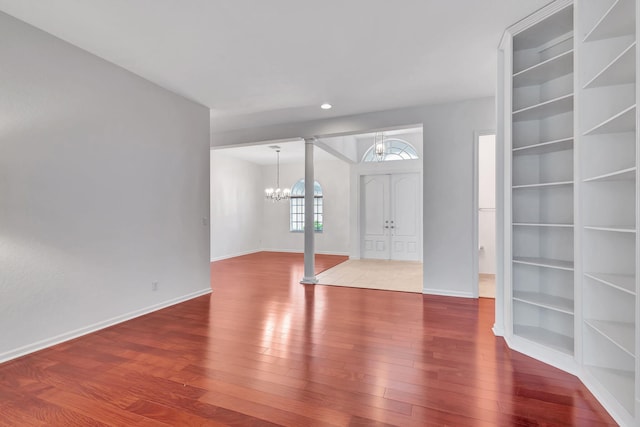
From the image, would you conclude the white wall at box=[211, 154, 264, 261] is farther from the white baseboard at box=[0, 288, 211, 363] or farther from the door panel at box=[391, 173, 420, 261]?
the door panel at box=[391, 173, 420, 261]

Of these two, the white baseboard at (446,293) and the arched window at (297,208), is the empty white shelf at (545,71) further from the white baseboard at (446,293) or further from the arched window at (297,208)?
the arched window at (297,208)


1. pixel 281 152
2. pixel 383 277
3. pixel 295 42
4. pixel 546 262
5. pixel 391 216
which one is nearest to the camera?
pixel 546 262

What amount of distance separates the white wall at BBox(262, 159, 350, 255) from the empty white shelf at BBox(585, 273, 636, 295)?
23.6 ft

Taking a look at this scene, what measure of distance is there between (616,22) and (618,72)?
33cm

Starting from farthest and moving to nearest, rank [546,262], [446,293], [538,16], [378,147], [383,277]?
[378,147], [383,277], [446,293], [546,262], [538,16]

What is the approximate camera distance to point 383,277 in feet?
19.0

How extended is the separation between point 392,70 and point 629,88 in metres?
2.06

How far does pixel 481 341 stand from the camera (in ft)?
9.50

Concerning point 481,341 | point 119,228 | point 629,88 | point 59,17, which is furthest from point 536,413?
point 59,17

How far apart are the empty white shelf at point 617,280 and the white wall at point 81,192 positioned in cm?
429

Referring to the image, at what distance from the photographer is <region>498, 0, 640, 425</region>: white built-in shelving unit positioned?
195 centimetres

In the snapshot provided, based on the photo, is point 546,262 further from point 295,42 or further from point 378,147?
point 378,147

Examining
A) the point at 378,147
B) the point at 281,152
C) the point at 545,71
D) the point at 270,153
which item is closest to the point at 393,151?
the point at 378,147

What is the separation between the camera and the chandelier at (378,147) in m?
7.32
